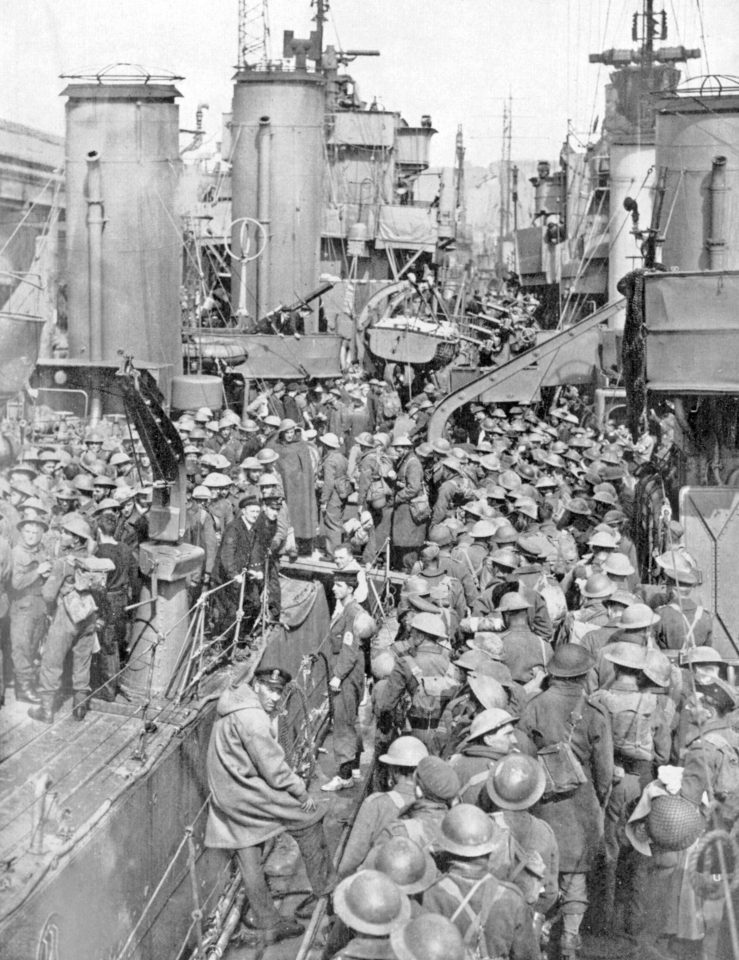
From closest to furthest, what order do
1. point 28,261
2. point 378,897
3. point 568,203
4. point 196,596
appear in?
point 378,897, point 196,596, point 28,261, point 568,203

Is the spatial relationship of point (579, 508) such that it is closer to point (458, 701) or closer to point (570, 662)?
point (458, 701)

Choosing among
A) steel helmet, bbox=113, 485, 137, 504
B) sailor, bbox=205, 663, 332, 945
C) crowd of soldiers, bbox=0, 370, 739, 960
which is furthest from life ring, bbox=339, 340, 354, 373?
sailor, bbox=205, 663, 332, 945

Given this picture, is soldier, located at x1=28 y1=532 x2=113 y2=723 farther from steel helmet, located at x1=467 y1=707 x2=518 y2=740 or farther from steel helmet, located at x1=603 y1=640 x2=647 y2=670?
steel helmet, located at x1=603 y1=640 x2=647 y2=670

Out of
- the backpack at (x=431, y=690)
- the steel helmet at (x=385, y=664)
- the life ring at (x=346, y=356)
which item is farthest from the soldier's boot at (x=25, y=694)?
the life ring at (x=346, y=356)

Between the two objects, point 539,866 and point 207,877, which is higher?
point 539,866

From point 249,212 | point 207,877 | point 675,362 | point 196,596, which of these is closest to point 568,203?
point 249,212

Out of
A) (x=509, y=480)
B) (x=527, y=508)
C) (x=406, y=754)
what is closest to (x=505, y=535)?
(x=527, y=508)

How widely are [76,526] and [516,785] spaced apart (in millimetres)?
5164

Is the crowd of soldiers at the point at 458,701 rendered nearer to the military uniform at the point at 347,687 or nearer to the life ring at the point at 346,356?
the military uniform at the point at 347,687

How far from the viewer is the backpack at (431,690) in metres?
7.25

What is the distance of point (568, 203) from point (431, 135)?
23.5ft

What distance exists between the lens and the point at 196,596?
10117mm

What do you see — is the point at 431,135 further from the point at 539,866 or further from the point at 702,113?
the point at 539,866

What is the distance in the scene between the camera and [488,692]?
21.9 ft
